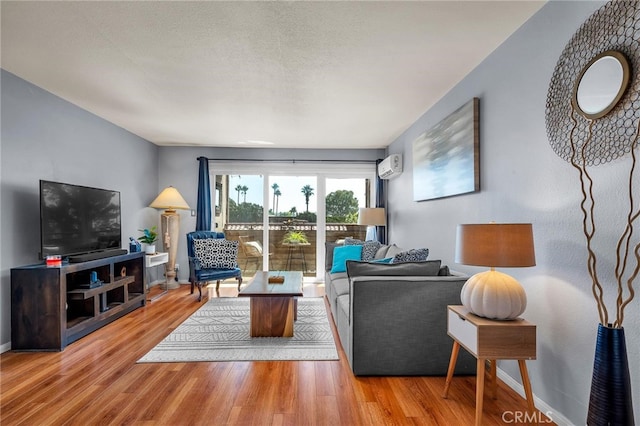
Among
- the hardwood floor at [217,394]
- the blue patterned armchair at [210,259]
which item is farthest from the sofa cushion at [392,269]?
the blue patterned armchair at [210,259]

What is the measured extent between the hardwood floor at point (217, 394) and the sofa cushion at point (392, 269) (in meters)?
0.74

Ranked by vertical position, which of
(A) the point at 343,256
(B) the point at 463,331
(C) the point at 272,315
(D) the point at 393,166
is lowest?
(C) the point at 272,315

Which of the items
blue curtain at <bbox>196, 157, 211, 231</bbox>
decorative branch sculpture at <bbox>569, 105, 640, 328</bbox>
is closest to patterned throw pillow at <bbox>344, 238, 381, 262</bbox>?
blue curtain at <bbox>196, 157, 211, 231</bbox>

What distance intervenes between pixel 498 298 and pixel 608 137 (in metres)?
0.95

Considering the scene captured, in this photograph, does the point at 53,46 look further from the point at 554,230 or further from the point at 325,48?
the point at 554,230

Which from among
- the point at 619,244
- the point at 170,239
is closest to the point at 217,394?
the point at 619,244

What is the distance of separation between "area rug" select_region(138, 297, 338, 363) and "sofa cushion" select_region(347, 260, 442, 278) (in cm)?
78

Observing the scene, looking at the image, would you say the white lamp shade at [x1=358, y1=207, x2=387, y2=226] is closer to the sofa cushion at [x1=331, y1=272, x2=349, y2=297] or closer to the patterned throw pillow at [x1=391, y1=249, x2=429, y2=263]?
the sofa cushion at [x1=331, y1=272, x2=349, y2=297]

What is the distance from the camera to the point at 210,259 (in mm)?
4898

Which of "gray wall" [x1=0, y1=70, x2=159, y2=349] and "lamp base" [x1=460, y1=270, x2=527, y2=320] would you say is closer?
"lamp base" [x1=460, y1=270, x2=527, y2=320]

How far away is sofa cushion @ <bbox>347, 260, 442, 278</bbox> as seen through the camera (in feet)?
8.37

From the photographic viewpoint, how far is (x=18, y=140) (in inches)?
117

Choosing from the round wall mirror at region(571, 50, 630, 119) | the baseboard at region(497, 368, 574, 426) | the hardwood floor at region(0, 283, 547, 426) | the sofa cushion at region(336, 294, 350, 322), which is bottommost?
the hardwood floor at region(0, 283, 547, 426)

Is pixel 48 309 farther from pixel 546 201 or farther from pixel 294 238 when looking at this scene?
pixel 546 201
